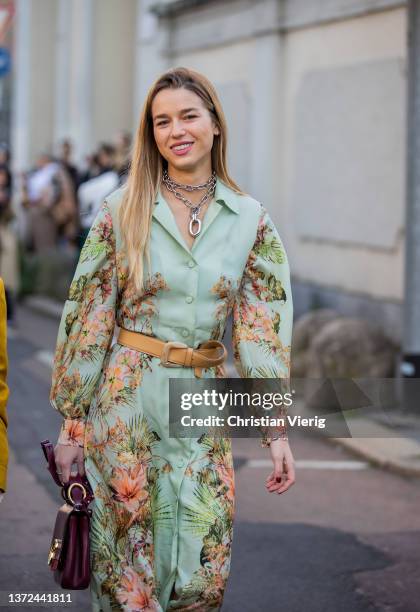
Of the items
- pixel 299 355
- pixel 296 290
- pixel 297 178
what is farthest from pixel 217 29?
pixel 299 355

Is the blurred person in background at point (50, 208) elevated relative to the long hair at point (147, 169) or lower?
lower

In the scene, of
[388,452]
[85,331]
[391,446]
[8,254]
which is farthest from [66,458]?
[8,254]

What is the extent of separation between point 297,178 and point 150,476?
36.0 ft

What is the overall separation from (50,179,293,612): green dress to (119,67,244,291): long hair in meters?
0.04

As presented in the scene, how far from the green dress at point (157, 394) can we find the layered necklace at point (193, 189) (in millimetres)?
34

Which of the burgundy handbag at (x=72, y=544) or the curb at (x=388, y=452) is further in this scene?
the curb at (x=388, y=452)

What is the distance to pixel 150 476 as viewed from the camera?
3.82 m

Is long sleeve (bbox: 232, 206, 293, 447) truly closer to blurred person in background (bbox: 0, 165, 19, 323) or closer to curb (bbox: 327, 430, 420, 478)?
curb (bbox: 327, 430, 420, 478)

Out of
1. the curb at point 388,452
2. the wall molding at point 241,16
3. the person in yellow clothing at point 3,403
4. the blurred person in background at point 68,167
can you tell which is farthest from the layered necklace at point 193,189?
the blurred person in background at point 68,167

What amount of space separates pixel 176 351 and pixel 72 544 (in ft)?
2.04

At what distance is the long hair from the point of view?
12.5 ft

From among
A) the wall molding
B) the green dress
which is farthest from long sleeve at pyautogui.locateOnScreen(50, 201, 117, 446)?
the wall molding

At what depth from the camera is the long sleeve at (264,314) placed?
3.93m

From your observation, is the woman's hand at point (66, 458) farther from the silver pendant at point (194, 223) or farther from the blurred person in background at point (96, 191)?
the blurred person in background at point (96, 191)
